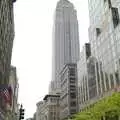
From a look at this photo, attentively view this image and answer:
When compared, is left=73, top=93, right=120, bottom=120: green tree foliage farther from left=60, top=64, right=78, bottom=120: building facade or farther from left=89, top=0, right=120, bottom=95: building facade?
left=60, top=64, right=78, bottom=120: building facade

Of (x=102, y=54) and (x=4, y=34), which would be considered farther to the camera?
(x=102, y=54)

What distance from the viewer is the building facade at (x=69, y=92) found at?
132750mm

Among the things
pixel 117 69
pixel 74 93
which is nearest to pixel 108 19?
pixel 117 69

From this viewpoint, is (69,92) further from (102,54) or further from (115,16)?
(115,16)

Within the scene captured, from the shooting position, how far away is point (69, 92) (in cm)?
13625

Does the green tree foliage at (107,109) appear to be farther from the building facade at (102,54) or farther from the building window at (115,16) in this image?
the building window at (115,16)

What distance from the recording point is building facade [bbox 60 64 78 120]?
436ft

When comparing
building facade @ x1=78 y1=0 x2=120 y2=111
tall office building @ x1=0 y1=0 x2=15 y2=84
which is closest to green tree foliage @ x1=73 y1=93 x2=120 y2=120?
building facade @ x1=78 y1=0 x2=120 y2=111

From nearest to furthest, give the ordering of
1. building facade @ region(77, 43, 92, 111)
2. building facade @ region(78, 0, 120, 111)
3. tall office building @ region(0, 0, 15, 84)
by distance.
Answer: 1. tall office building @ region(0, 0, 15, 84)
2. building facade @ region(78, 0, 120, 111)
3. building facade @ region(77, 43, 92, 111)

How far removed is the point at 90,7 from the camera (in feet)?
333

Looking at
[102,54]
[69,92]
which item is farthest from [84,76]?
[69,92]

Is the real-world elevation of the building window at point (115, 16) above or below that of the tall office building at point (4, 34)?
above

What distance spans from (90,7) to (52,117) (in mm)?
93324

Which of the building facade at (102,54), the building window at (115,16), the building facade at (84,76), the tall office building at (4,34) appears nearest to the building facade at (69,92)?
the building facade at (84,76)
